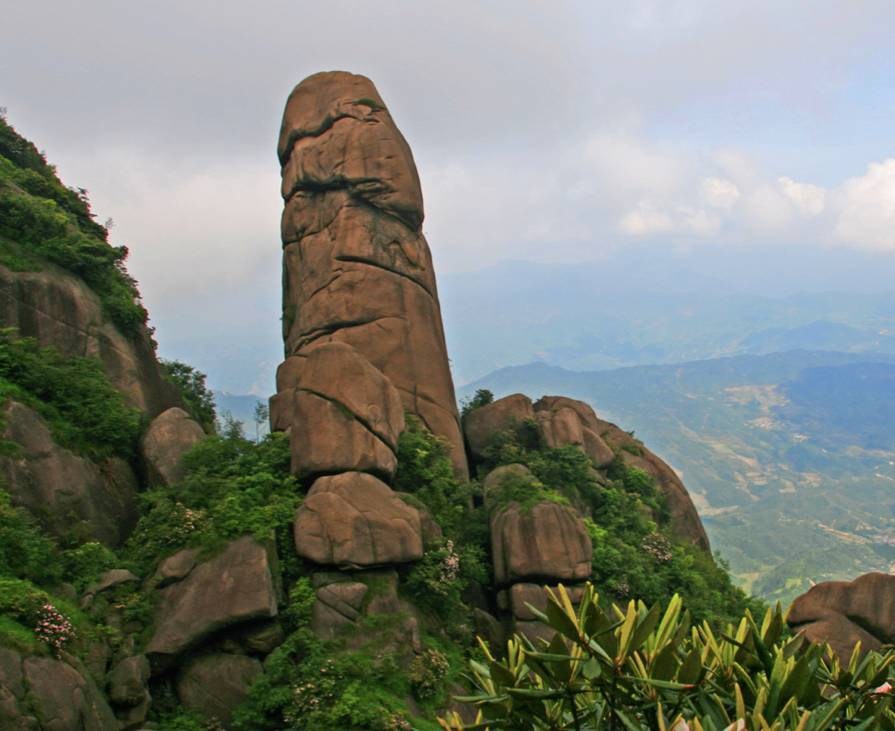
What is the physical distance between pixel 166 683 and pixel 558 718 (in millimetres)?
10905

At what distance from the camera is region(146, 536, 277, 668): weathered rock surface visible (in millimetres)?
16000

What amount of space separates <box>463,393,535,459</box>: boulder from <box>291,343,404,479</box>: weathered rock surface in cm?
645

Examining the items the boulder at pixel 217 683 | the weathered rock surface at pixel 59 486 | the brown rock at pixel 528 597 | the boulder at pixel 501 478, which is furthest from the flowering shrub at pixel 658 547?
the weathered rock surface at pixel 59 486

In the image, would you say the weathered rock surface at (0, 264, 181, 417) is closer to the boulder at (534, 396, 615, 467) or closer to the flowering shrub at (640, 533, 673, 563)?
the boulder at (534, 396, 615, 467)

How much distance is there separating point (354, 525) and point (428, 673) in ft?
12.7

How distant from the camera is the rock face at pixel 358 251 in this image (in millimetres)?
25438

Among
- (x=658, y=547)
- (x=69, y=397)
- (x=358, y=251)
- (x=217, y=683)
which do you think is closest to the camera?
(x=217, y=683)

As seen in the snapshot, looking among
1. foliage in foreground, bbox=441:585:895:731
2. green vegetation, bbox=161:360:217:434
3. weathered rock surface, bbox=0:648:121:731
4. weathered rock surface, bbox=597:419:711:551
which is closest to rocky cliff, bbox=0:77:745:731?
weathered rock surface, bbox=0:648:121:731

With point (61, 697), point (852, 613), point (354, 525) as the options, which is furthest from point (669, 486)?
point (61, 697)

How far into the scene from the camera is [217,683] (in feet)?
53.0

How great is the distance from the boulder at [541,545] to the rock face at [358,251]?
13.2 ft

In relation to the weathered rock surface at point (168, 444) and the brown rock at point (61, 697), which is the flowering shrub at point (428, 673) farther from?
the weathered rock surface at point (168, 444)

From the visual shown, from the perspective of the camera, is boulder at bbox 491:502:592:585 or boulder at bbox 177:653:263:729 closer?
boulder at bbox 177:653:263:729

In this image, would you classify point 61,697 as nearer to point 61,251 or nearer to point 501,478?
point 501,478
